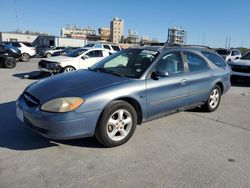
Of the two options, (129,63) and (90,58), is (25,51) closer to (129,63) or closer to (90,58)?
(90,58)

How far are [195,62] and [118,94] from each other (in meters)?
2.38

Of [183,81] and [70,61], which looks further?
[70,61]

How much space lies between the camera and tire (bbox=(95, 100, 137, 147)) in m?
3.60

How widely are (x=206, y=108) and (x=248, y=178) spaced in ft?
9.40

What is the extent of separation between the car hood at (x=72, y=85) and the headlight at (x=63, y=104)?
0.27 feet

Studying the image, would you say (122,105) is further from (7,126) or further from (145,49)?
(7,126)

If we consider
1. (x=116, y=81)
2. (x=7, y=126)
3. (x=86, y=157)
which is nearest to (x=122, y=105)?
(x=116, y=81)

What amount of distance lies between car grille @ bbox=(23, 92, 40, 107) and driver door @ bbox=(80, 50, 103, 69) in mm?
7700

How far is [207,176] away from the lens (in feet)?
10.1

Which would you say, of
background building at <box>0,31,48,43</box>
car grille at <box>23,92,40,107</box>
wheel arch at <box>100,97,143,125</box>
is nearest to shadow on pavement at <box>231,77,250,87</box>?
wheel arch at <box>100,97,143,125</box>

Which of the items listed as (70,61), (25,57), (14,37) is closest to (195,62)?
(70,61)

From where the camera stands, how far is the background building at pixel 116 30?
112 meters

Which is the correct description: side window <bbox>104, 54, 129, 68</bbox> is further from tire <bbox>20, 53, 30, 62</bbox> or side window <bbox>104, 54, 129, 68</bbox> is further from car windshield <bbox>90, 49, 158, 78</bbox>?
tire <bbox>20, 53, 30, 62</bbox>

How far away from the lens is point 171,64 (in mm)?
4734
